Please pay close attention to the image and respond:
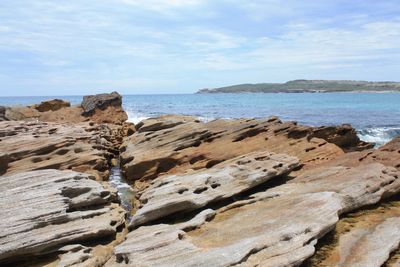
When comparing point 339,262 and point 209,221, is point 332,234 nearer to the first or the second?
point 339,262

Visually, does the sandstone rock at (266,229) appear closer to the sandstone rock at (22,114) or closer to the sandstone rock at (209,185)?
the sandstone rock at (209,185)

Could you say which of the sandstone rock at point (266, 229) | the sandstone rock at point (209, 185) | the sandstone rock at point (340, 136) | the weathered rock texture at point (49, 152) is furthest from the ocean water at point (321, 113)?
the sandstone rock at point (266, 229)

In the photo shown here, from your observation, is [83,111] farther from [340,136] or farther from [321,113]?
[321,113]

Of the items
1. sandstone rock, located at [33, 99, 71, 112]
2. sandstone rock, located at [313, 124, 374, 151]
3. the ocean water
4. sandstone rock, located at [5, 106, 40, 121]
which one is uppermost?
sandstone rock, located at [33, 99, 71, 112]

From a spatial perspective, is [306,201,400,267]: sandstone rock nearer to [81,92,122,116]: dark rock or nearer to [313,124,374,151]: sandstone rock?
[313,124,374,151]: sandstone rock

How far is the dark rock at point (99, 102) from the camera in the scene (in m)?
51.4

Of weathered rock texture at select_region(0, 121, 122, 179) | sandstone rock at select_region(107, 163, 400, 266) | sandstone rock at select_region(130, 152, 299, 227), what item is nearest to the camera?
sandstone rock at select_region(107, 163, 400, 266)

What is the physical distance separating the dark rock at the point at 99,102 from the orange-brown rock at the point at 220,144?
2429 centimetres

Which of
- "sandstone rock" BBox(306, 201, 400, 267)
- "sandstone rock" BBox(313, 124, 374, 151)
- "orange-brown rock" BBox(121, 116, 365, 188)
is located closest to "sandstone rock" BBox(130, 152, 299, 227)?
"sandstone rock" BBox(306, 201, 400, 267)

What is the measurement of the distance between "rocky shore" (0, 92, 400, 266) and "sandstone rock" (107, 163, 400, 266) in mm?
35

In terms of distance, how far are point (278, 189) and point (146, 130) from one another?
1579cm

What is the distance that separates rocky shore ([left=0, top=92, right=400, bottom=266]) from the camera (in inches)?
464

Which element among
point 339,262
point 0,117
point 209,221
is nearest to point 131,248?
point 209,221

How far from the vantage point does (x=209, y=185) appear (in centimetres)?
1666
